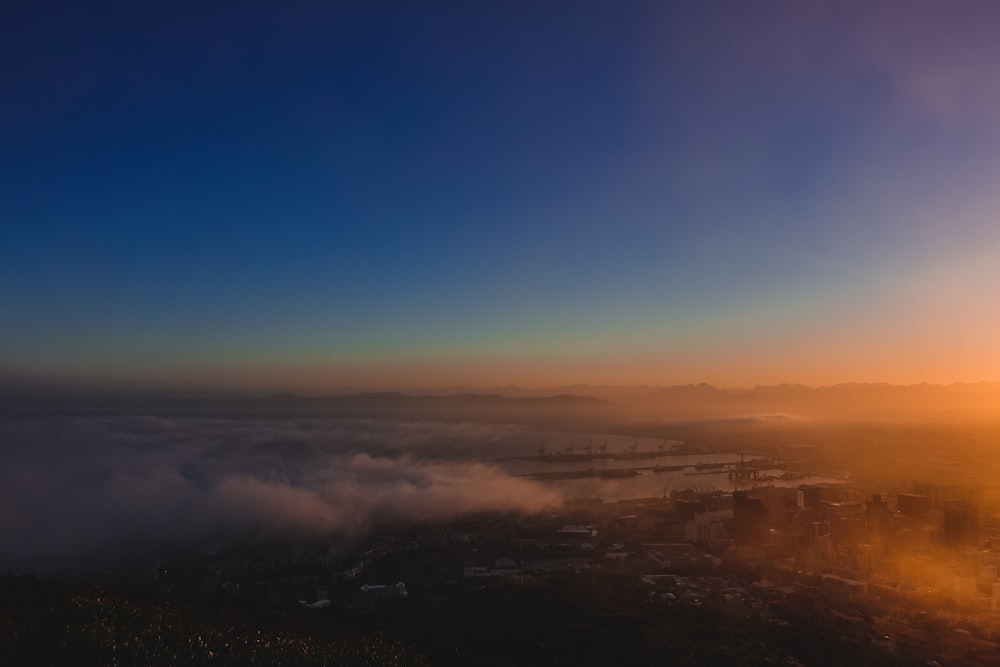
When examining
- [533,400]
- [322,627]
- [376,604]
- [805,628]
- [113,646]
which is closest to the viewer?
[113,646]

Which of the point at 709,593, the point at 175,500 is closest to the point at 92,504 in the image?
the point at 175,500

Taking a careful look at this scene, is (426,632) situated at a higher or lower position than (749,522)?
higher

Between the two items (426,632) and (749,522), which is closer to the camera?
(426,632)

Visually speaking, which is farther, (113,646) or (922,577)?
(922,577)

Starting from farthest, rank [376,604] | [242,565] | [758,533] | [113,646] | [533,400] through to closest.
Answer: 1. [533,400]
2. [758,533]
3. [242,565]
4. [376,604]
5. [113,646]

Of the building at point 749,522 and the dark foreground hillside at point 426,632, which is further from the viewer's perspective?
the building at point 749,522

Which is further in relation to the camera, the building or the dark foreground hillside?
the building

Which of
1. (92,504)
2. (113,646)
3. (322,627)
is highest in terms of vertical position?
(113,646)

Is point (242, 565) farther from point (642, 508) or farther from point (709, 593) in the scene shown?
point (642, 508)

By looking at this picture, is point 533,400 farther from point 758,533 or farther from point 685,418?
point 758,533

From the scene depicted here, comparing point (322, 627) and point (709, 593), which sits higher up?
point (322, 627)
